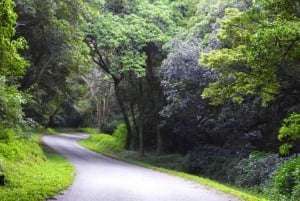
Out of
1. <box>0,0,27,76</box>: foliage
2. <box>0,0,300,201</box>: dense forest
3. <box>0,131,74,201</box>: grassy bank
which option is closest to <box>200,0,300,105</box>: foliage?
<box>0,0,300,201</box>: dense forest

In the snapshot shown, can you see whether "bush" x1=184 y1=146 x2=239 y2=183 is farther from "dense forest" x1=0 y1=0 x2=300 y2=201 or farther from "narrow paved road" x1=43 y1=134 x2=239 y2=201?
"narrow paved road" x1=43 y1=134 x2=239 y2=201

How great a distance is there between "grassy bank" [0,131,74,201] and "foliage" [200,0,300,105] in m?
6.99

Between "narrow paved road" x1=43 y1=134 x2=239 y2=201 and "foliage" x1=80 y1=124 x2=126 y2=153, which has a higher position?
"foliage" x1=80 y1=124 x2=126 y2=153

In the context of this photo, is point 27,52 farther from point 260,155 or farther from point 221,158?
point 260,155

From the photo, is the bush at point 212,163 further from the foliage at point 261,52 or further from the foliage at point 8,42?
the foliage at point 8,42

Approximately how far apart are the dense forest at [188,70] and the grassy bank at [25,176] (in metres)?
0.97

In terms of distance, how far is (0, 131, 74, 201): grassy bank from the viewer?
11227 millimetres

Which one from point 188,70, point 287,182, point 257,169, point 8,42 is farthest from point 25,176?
point 188,70

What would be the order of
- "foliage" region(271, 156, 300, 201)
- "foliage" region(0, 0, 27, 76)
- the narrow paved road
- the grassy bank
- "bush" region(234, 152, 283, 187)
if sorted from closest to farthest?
"foliage" region(0, 0, 27, 76)
the grassy bank
the narrow paved road
"foliage" region(271, 156, 300, 201)
"bush" region(234, 152, 283, 187)

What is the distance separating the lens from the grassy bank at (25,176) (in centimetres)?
1123

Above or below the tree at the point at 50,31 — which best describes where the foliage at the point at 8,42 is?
below

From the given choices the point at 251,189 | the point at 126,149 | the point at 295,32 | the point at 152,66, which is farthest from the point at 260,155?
the point at 126,149

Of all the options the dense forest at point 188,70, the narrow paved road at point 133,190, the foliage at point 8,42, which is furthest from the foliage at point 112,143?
the foliage at point 8,42

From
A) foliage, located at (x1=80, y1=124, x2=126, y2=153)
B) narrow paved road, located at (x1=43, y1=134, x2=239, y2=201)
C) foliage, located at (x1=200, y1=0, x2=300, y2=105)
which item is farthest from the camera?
foliage, located at (x1=80, y1=124, x2=126, y2=153)
